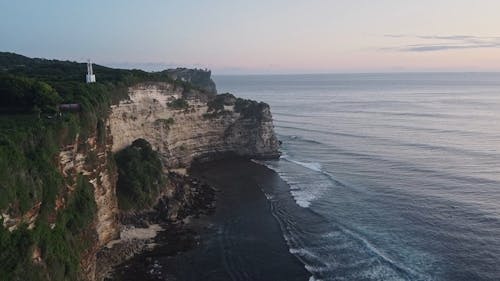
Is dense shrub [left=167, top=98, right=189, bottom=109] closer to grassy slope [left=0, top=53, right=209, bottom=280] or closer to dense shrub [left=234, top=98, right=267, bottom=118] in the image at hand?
dense shrub [left=234, top=98, right=267, bottom=118]

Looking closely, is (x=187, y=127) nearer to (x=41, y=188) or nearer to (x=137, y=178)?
(x=137, y=178)

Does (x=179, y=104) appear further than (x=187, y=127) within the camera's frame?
No

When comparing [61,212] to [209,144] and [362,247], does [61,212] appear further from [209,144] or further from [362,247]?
[209,144]

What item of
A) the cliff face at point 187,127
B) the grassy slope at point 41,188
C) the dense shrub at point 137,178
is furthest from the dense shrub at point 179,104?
the grassy slope at point 41,188

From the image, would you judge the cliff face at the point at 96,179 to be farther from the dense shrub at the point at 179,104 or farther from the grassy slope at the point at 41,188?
the dense shrub at the point at 179,104

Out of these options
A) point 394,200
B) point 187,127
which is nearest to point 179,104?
point 187,127

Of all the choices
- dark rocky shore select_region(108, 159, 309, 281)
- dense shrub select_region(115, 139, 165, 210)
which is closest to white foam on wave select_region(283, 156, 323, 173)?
dark rocky shore select_region(108, 159, 309, 281)
